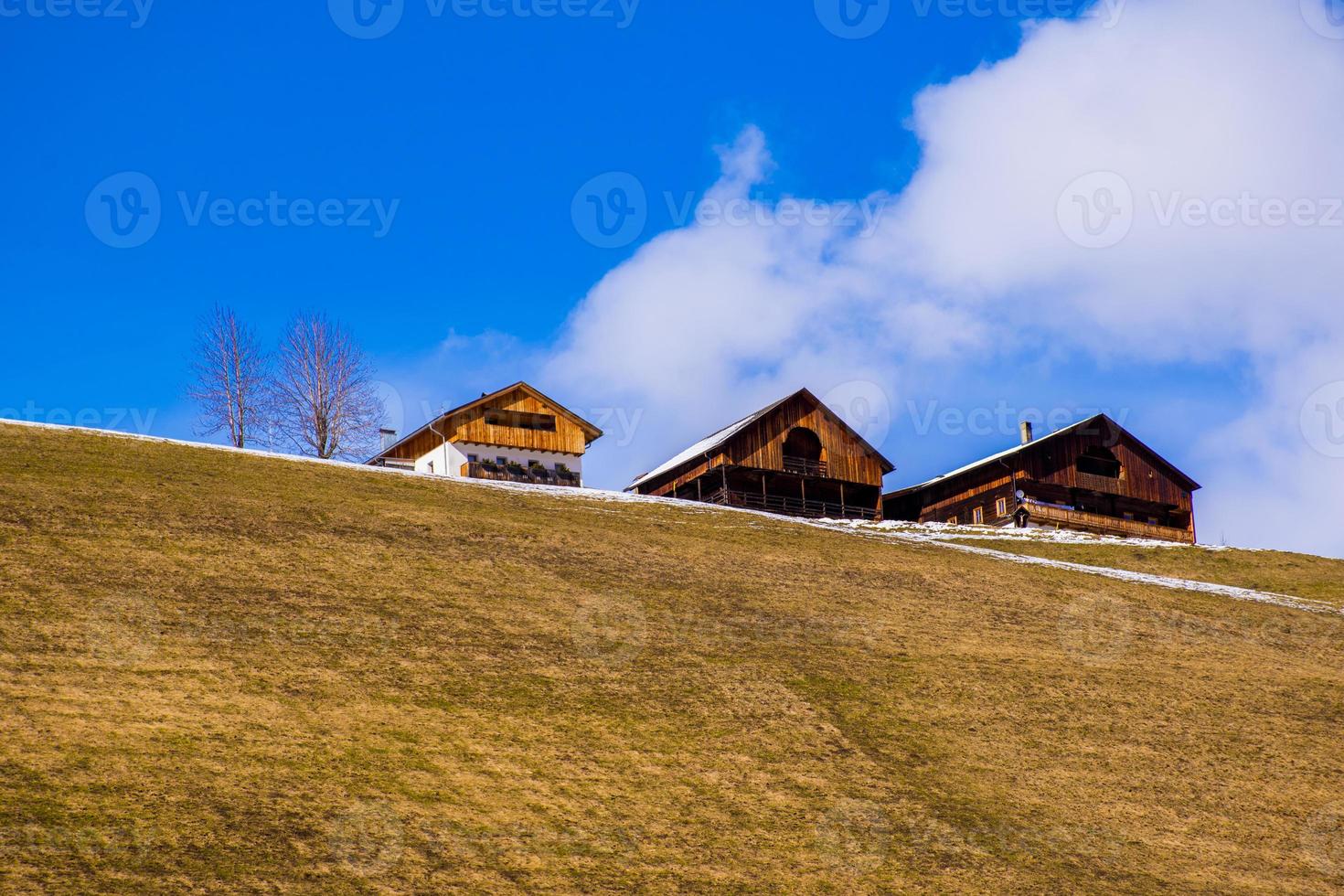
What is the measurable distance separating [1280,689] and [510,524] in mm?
21490

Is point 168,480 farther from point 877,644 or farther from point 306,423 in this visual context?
point 306,423

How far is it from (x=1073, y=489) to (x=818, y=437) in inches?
595

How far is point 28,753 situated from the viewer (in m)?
18.1

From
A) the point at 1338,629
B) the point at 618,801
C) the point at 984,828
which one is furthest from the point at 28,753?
the point at 1338,629

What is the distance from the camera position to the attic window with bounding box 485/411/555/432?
68.1 meters
